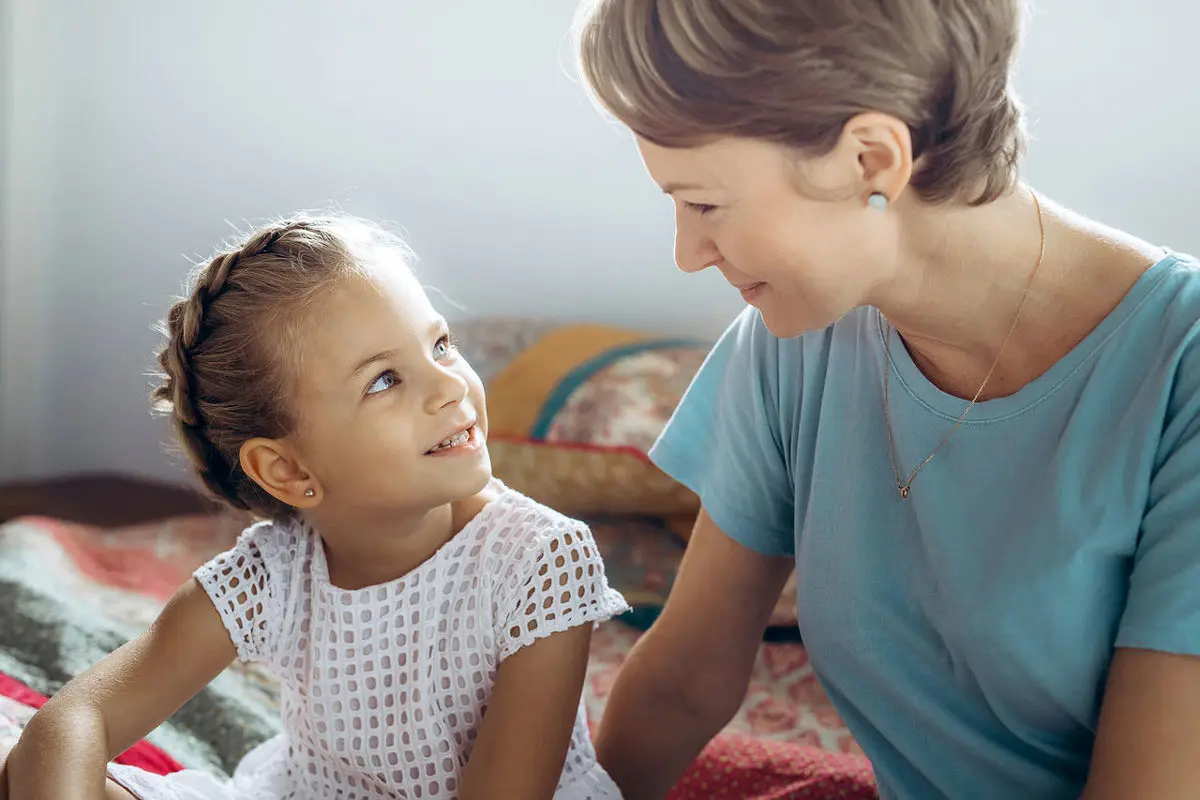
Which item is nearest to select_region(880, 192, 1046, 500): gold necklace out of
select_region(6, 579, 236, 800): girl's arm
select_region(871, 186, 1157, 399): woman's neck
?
select_region(871, 186, 1157, 399): woman's neck

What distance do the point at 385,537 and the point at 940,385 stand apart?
0.56m

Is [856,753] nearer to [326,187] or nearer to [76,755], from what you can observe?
[76,755]

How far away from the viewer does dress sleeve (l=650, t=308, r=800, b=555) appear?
1237 millimetres

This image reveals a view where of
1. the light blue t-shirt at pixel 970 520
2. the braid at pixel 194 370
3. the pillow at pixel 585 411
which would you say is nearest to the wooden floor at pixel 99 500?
the pillow at pixel 585 411

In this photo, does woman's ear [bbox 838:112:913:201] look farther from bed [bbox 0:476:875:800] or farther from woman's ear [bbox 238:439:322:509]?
bed [bbox 0:476:875:800]

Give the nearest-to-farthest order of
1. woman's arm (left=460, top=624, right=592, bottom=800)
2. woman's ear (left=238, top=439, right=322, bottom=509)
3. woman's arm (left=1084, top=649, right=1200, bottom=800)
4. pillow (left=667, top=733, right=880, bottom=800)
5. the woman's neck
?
woman's arm (left=1084, top=649, right=1200, bottom=800) → the woman's neck → woman's arm (left=460, top=624, right=592, bottom=800) → woman's ear (left=238, top=439, right=322, bottom=509) → pillow (left=667, top=733, right=880, bottom=800)

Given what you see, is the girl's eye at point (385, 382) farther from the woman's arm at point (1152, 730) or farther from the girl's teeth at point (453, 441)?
the woman's arm at point (1152, 730)

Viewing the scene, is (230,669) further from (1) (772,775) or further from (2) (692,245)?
(2) (692,245)

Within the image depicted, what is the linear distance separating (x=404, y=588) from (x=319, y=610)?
10 cm

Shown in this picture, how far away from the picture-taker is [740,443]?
125 centimetres

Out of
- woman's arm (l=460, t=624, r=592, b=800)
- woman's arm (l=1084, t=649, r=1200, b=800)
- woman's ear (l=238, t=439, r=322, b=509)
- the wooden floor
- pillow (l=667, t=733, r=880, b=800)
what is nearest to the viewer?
woman's arm (l=1084, t=649, r=1200, b=800)

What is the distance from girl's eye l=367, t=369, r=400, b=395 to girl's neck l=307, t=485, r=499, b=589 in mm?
131

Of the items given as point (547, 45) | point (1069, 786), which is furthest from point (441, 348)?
point (547, 45)

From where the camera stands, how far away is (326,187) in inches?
99.5
